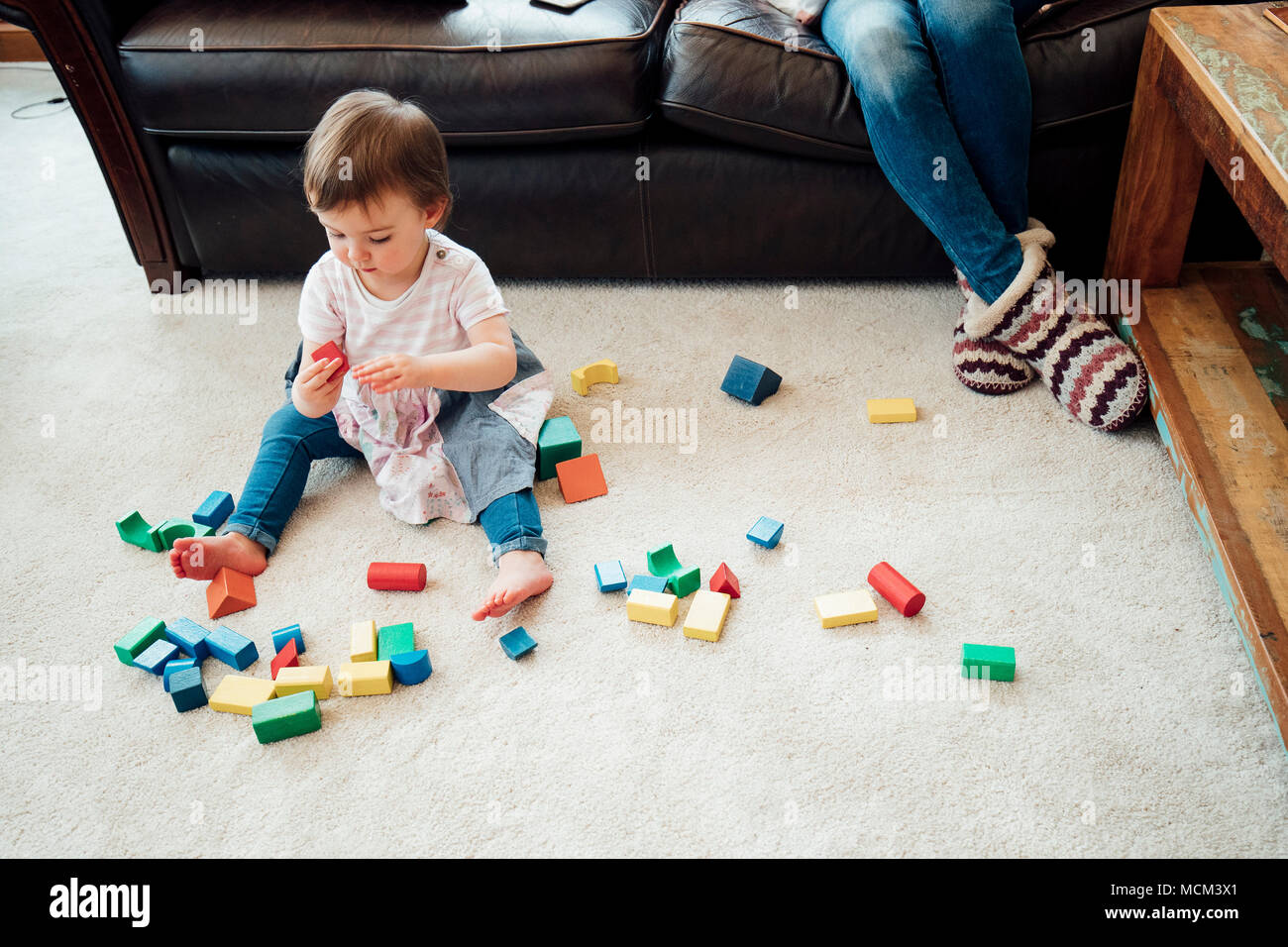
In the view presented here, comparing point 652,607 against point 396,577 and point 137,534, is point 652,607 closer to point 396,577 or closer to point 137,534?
point 396,577

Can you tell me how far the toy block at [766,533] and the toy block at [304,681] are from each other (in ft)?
1.90

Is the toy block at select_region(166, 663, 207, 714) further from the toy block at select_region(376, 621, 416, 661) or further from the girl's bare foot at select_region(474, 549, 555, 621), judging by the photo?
the girl's bare foot at select_region(474, 549, 555, 621)

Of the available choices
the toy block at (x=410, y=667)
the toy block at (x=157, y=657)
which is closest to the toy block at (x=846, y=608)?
the toy block at (x=410, y=667)

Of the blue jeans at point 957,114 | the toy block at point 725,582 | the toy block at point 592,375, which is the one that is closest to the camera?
the toy block at point 725,582

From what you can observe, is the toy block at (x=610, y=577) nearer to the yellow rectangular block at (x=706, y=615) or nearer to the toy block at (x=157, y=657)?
the yellow rectangular block at (x=706, y=615)

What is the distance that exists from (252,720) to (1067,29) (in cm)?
159

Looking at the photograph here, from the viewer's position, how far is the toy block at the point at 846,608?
4.26ft

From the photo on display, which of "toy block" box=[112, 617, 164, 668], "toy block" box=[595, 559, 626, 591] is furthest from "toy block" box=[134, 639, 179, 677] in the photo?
"toy block" box=[595, 559, 626, 591]

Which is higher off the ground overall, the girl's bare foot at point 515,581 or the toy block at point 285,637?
the girl's bare foot at point 515,581

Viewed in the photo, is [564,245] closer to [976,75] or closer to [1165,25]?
[976,75]

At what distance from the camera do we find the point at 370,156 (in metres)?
1.29

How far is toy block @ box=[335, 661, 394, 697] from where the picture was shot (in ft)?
4.07

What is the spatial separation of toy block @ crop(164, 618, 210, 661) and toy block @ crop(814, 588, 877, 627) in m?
0.78

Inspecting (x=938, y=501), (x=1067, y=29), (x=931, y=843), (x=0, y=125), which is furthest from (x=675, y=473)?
(x=0, y=125)
